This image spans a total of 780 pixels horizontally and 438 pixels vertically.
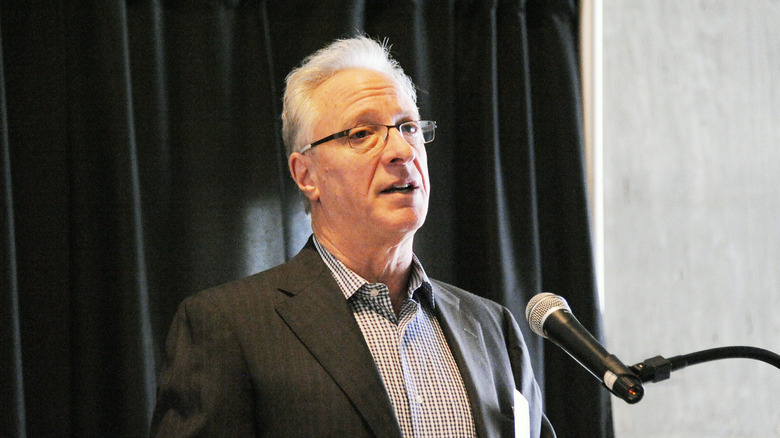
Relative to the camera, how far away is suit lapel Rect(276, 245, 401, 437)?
1.33m

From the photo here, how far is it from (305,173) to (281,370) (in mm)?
508

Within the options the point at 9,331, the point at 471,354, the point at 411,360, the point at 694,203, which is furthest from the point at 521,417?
the point at 694,203

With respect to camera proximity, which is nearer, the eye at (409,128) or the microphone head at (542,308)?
the microphone head at (542,308)

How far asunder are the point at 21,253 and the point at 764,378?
8.42 feet

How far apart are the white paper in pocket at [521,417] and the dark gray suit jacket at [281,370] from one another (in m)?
0.02

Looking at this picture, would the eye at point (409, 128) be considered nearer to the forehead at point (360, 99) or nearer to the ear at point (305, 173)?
the forehead at point (360, 99)

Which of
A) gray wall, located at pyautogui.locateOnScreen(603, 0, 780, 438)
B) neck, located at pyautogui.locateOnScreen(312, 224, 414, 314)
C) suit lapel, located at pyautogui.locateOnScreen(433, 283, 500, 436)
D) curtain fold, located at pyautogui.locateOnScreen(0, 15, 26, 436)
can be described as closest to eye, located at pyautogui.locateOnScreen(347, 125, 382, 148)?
neck, located at pyautogui.locateOnScreen(312, 224, 414, 314)

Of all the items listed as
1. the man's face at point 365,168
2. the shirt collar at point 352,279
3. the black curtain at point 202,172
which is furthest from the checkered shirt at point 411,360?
the black curtain at point 202,172

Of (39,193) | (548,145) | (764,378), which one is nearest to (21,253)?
(39,193)

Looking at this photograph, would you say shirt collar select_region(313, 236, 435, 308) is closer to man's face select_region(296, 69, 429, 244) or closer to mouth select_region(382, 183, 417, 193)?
man's face select_region(296, 69, 429, 244)

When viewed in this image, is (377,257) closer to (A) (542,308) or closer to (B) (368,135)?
(B) (368,135)

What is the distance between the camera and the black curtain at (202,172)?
1.92 m

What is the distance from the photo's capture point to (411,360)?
1.48 m

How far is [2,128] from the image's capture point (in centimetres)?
183
